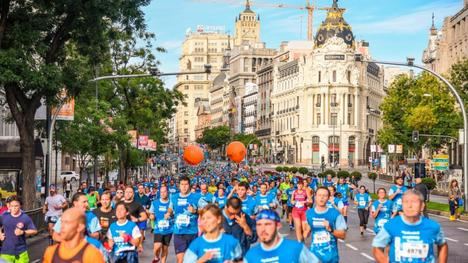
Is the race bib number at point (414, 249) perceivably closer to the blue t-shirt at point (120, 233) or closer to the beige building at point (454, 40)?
the blue t-shirt at point (120, 233)

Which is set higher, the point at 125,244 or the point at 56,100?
the point at 56,100

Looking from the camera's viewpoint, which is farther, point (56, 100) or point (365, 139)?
point (365, 139)

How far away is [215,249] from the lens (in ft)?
26.9

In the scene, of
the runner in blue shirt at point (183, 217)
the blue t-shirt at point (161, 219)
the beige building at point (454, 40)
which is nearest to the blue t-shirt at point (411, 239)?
the runner in blue shirt at point (183, 217)

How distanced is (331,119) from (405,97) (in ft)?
234

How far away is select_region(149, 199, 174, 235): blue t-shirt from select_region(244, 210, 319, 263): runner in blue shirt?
8.68 m

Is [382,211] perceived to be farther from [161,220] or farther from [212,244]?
[212,244]

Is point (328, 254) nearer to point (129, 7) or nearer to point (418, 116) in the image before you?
point (129, 7)

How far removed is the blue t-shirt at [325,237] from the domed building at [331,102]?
128 m

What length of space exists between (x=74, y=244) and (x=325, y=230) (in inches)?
191

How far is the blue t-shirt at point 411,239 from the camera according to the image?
851 cm

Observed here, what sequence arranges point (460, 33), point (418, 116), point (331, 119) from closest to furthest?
point (418, 116) < point (460, 33) < point (331, 119)

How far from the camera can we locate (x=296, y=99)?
151875mm

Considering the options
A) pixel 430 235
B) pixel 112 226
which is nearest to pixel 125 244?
pixel 112 226
